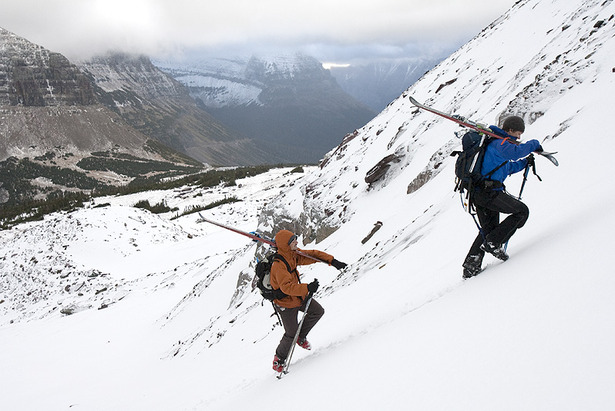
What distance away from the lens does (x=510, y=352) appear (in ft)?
10.6

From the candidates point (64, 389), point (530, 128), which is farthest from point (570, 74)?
point (64, 389)

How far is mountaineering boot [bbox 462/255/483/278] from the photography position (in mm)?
5633

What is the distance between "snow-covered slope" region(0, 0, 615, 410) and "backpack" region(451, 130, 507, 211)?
1154 mm

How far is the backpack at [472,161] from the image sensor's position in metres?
5.39

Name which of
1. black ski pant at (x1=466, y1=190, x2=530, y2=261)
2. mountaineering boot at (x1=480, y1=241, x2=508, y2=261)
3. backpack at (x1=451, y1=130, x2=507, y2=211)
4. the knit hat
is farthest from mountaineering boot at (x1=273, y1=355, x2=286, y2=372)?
the knit hat

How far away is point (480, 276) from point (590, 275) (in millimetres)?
1926

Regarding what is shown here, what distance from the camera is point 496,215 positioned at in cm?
564

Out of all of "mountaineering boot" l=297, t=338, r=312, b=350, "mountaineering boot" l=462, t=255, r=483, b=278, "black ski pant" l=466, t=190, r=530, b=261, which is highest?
"black ski pant" l=466, t=190, r=530, b=261

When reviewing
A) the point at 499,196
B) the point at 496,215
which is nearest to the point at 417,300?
the point at 496,215

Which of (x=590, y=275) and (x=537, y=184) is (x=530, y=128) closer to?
(x=537, y=184)

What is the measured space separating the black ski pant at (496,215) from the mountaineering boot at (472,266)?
2.6 inches

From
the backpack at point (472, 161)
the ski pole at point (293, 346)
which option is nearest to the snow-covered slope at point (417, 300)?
the ski pole at point (293, 346)

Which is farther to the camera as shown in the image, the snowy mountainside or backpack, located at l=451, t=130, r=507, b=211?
the snowy mountainside

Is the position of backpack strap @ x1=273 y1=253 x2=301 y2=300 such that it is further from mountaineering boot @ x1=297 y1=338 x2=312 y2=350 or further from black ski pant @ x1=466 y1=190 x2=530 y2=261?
black ski pant @ x1=466 y1=190 x2=530 y2=261
